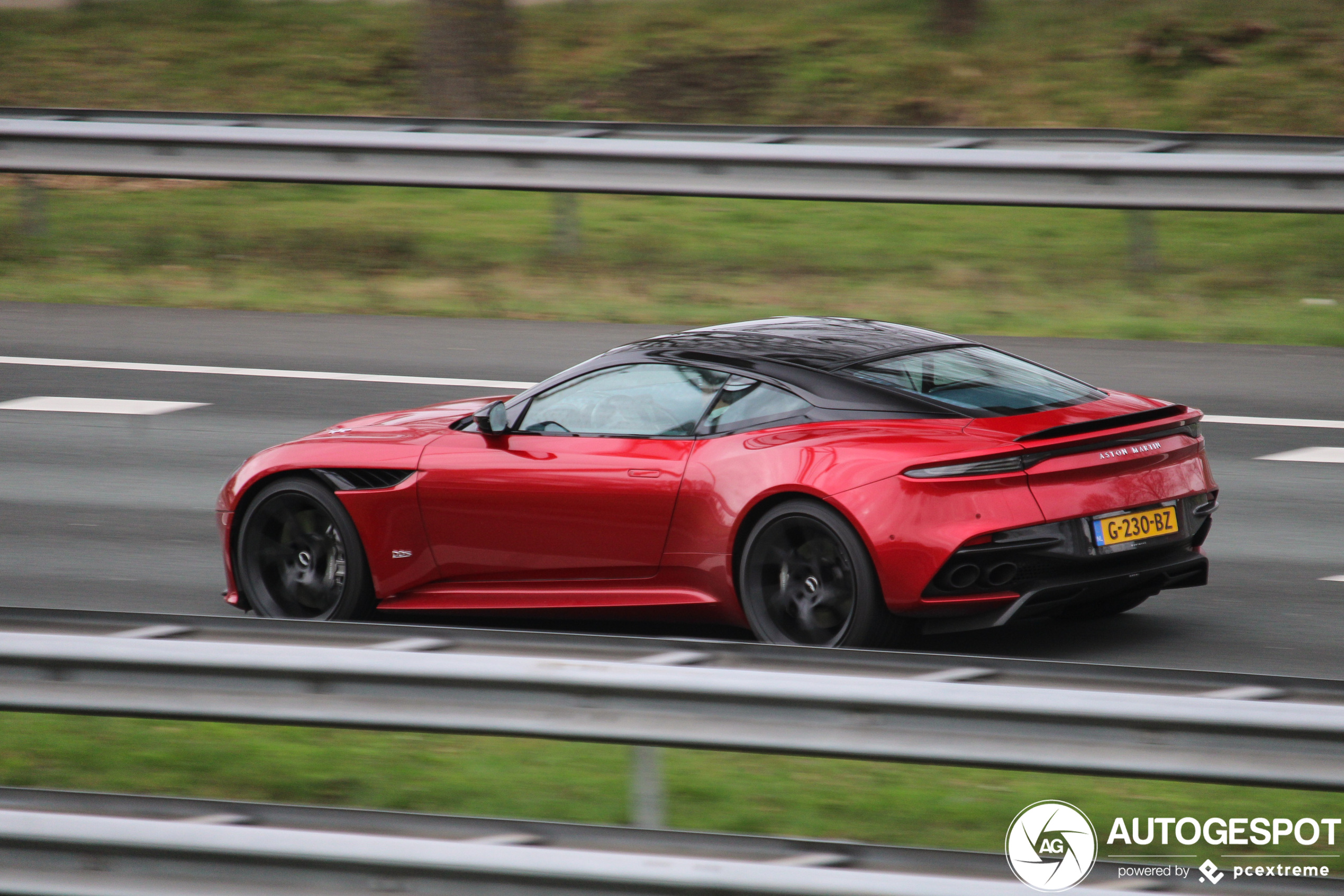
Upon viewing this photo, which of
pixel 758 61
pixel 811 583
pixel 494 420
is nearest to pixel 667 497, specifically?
Result: pixel 811 583

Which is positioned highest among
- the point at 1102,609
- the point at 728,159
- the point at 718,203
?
the point at 728,159

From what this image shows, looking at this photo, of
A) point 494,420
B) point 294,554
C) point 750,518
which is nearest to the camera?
point 750,518

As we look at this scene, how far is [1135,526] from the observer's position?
675 cm

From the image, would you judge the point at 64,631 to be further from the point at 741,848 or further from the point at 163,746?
the point at 741,848

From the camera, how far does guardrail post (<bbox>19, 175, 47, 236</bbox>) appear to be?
1513cm

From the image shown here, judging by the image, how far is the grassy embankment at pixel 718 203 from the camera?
13203 millimetres

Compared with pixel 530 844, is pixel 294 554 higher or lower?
higher

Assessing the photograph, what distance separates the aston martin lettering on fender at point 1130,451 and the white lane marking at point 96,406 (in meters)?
6.38

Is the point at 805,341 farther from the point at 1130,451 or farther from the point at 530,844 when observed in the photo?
the point at 530,844

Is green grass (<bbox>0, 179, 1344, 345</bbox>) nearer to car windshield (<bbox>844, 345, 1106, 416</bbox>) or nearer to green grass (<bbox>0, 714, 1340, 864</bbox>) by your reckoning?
car windshield (<bbox>844, 345, 1106, 416</bbox>)

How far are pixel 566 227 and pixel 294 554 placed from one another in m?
6.51

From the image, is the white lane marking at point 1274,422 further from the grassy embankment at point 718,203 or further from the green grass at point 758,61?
the green grass at point 758,61

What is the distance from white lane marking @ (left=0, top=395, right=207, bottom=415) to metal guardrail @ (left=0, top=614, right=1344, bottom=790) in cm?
634

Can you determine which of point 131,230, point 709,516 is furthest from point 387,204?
point 709,516
